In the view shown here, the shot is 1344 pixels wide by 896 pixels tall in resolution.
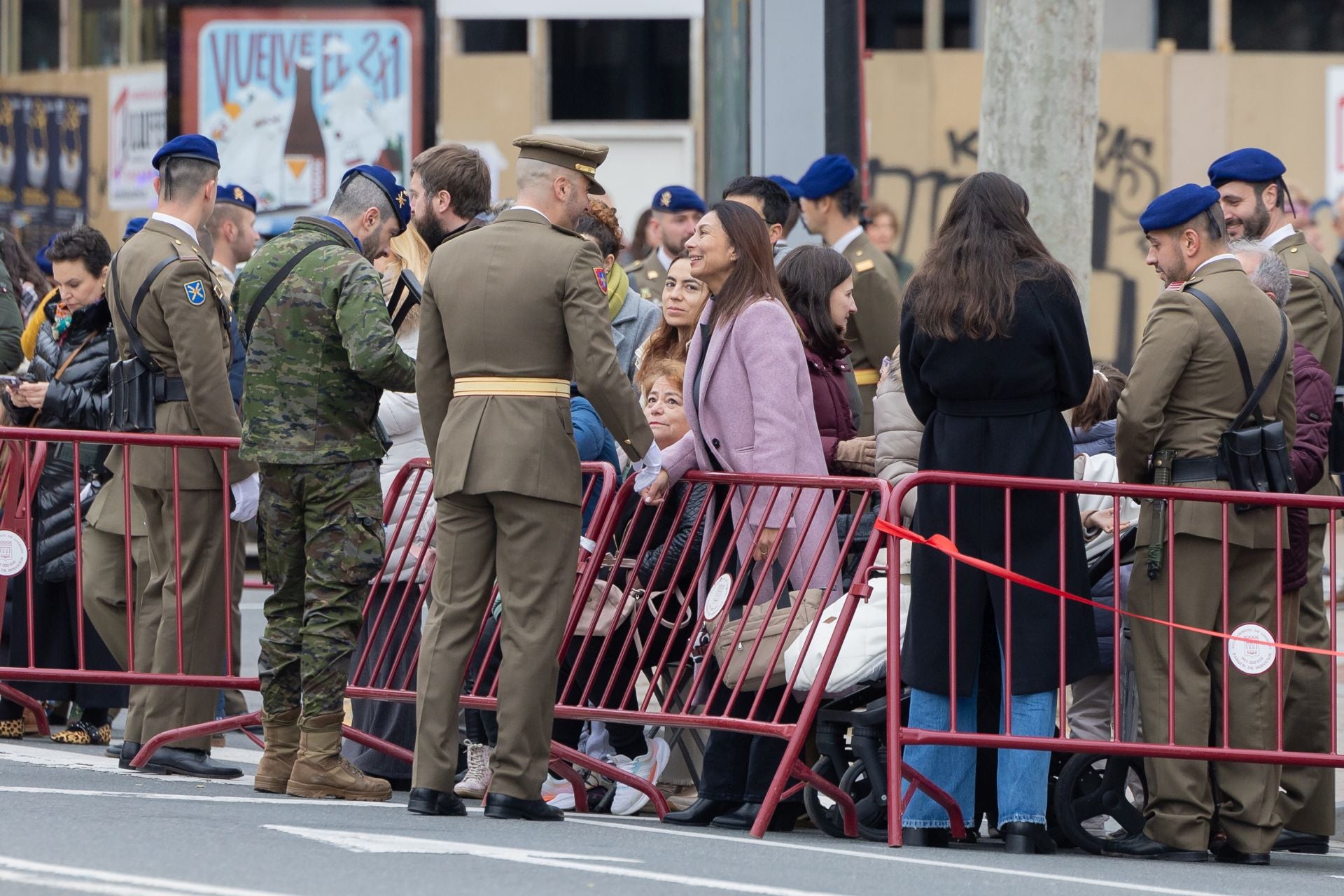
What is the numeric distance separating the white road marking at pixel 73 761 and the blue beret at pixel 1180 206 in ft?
12.0

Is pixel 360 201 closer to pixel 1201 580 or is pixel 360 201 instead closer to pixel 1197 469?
pixel 1197 469

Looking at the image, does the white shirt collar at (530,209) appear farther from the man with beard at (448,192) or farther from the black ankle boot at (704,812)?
the black ankle boot at (704,812)

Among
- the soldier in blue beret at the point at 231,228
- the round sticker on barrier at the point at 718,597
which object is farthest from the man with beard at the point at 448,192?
the soldier in blue beret at the point at 231,228

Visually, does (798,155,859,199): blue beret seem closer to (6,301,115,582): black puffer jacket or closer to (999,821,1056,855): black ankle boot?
(6,301,115,582): black puffer jacket

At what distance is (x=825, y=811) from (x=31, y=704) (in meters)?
3.67

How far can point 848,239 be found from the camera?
974 cm

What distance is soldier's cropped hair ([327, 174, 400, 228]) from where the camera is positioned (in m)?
7.52

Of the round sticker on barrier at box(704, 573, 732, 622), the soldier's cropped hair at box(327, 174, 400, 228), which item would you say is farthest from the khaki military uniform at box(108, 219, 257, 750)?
the round sticker on barrier at box(704, 573, 732, 622)

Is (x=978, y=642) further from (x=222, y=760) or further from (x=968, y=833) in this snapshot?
(x=222, y=760)

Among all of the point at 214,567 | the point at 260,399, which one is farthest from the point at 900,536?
the point at 214,567

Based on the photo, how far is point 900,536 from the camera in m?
6.73

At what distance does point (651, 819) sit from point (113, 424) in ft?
8.41

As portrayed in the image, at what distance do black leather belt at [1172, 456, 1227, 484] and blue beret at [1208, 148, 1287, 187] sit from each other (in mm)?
1349

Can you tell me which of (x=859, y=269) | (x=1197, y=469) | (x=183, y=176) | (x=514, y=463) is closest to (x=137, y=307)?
(x=183, y=176)
